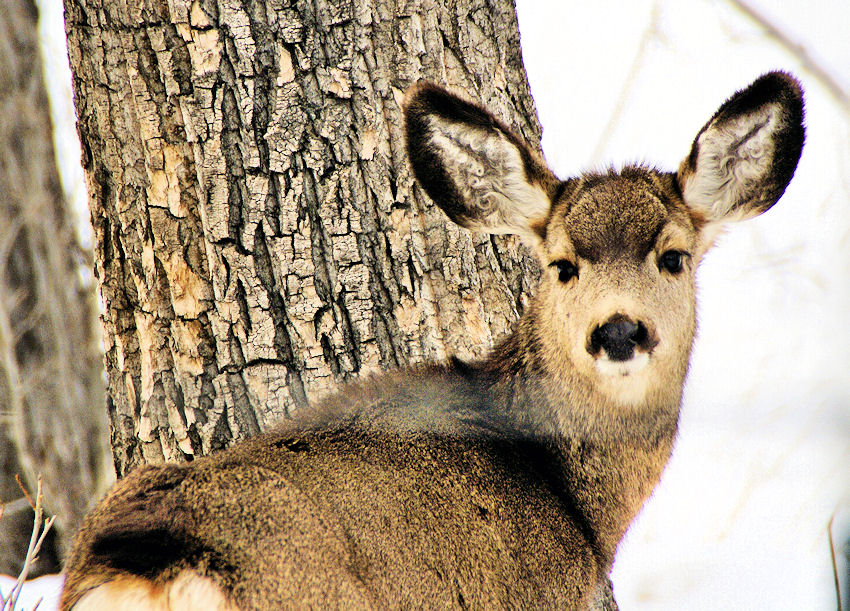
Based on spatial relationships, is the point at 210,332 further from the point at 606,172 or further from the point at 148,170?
the point at 606,172

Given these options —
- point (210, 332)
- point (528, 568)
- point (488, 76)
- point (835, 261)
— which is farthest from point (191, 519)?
point (835, 261)

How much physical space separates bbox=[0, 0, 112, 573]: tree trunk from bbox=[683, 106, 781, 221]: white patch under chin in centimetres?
519

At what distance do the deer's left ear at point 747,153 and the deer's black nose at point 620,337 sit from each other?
2.16 ft

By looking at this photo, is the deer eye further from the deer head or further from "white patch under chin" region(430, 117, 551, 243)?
"white patch under chin" region(430, 117, 551, 243)

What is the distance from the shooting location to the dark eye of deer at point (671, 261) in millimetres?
3029

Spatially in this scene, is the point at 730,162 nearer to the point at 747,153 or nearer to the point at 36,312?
the point at 747,153

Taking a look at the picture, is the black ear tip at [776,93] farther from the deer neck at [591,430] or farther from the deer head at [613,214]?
the deer neck at [591,430]

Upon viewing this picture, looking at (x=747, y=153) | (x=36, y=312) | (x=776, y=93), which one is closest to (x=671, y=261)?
(x=747, y=153)

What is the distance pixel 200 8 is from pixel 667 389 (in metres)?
2.28

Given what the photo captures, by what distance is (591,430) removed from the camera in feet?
10.1

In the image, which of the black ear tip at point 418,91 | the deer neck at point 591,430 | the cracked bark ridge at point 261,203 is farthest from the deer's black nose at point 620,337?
the black ear tip at point 418,91

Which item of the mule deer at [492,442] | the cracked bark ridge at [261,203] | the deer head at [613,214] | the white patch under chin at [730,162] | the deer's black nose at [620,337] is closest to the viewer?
the mule deer at [492,442]

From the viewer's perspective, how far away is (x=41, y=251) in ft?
22.7

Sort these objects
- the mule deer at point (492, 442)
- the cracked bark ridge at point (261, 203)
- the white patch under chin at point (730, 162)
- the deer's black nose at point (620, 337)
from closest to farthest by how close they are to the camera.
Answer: the mule deer at point (492, 442) → the deer's black nose at point (620, 337) → the white patch under chin at point (730, 162) → the cracked bark ridge at point (261, 203)
